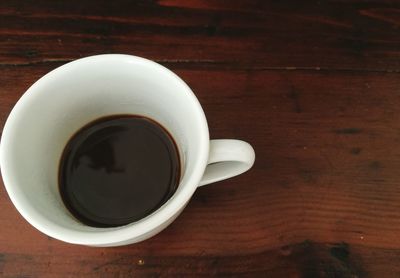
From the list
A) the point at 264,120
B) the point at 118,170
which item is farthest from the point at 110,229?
the point at 264,120

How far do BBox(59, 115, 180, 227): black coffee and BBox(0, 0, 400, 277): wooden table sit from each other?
5cm

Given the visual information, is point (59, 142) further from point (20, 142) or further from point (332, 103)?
point (332, 103)

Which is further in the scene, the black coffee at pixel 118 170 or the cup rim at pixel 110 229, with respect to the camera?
the black coffee at pixel 118 170

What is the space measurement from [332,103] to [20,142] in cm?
39

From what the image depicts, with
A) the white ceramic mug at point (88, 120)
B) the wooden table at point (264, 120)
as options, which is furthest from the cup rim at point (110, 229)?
the wooden table at point (264, 120)

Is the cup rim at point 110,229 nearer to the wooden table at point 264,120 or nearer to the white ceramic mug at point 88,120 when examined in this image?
the white ceramic mug at point 88,120

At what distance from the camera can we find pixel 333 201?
1.77 ft

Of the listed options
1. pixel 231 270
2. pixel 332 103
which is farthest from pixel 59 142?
pixel 332 103

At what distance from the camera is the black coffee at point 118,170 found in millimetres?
486

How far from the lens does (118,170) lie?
0.51 m

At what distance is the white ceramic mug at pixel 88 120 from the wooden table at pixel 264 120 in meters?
0.08

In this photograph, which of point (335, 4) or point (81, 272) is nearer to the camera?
point (81, 272)

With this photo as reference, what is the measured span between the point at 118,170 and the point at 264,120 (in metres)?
0.20

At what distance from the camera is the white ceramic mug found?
1.27 feet
